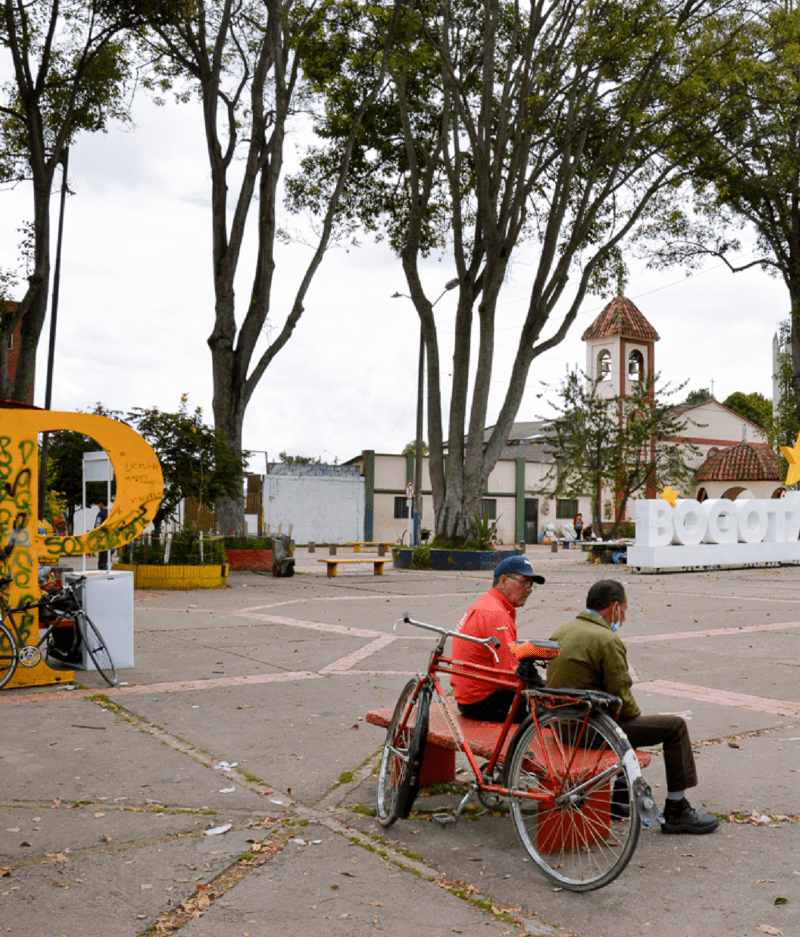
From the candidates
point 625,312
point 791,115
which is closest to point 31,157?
point 791,115

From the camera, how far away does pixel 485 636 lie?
16.3 feet

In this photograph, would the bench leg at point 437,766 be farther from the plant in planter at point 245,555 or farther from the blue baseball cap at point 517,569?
the plant in planter at point 245,555

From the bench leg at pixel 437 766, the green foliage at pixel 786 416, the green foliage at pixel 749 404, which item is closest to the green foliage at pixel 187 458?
the bench leg at pixel 437 766

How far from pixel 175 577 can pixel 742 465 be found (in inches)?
1296

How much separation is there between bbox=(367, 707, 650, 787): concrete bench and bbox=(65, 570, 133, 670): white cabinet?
4651mm

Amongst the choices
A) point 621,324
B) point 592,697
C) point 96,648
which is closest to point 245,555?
point 96,648

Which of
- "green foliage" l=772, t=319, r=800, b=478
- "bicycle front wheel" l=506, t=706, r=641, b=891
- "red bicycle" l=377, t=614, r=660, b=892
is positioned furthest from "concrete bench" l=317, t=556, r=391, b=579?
"green foliage" l=772, t=319, r=800, b=478

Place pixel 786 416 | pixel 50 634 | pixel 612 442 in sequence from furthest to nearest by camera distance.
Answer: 1. pixel 786 416
2. pixel 612 442
3. pixel 50 634

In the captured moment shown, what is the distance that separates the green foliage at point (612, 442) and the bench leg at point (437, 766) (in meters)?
27.4

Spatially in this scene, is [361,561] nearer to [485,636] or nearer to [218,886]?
[485,636]

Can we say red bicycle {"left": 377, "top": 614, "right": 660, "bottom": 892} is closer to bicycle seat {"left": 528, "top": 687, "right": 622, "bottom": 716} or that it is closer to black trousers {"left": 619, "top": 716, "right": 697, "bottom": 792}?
bicycle seat {"left": 528, "top": 687, "right": 622, "bottom": 716}

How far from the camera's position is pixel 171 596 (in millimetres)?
17344

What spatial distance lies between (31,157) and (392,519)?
31.9m

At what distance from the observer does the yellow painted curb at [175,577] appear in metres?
19.0
